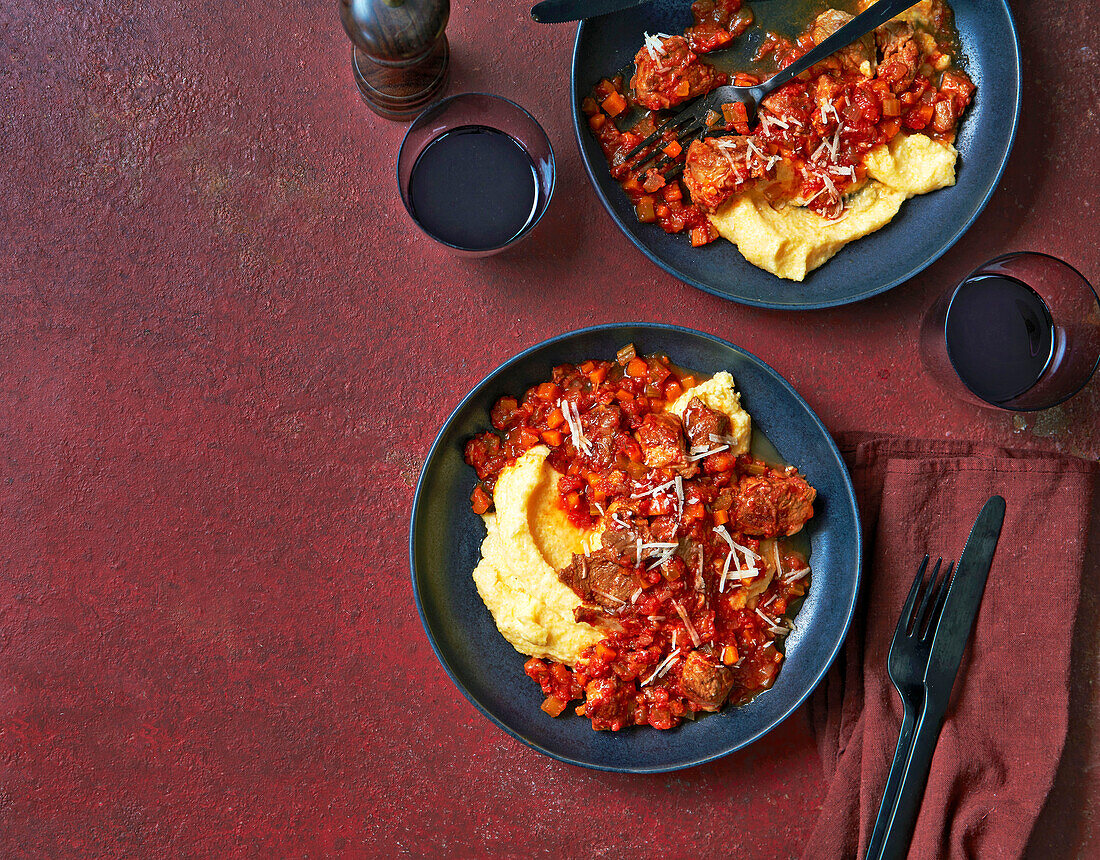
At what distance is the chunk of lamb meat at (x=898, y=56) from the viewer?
11.6ft

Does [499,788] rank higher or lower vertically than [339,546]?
lower

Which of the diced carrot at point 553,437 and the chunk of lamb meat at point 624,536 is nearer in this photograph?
the chunk of lamb meat at point 624,536

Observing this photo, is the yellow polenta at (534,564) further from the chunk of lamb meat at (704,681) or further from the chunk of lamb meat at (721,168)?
the chunk of lamb meat at (721,168)

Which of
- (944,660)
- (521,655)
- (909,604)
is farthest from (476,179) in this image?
(944,660)

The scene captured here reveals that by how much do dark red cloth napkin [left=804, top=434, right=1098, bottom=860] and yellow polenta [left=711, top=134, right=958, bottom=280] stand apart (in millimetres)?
1060

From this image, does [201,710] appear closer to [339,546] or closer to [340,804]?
[340,804]

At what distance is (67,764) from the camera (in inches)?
157

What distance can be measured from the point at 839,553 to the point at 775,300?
1.21 metres

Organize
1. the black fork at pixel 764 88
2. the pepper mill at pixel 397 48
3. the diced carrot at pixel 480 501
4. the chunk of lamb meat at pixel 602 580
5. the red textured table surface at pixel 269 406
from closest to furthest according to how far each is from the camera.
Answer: the pepper mill at pixel 397 48, the chunk of lamb meat at pixel 602 580, the black fork at pixel 764 88, the diced carrot at pixel 480 501, the red textured table surface at pixel 269 406

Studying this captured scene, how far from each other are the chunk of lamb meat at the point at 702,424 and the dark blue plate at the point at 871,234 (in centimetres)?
Answer: 55

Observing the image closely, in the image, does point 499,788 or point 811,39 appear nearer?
point 811,39

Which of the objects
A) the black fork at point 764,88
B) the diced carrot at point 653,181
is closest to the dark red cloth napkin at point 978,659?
the diced carrot at point 653,181

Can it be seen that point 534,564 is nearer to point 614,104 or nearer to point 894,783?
point 894,783

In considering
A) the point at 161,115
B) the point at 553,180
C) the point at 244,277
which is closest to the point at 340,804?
the point at 244,277
